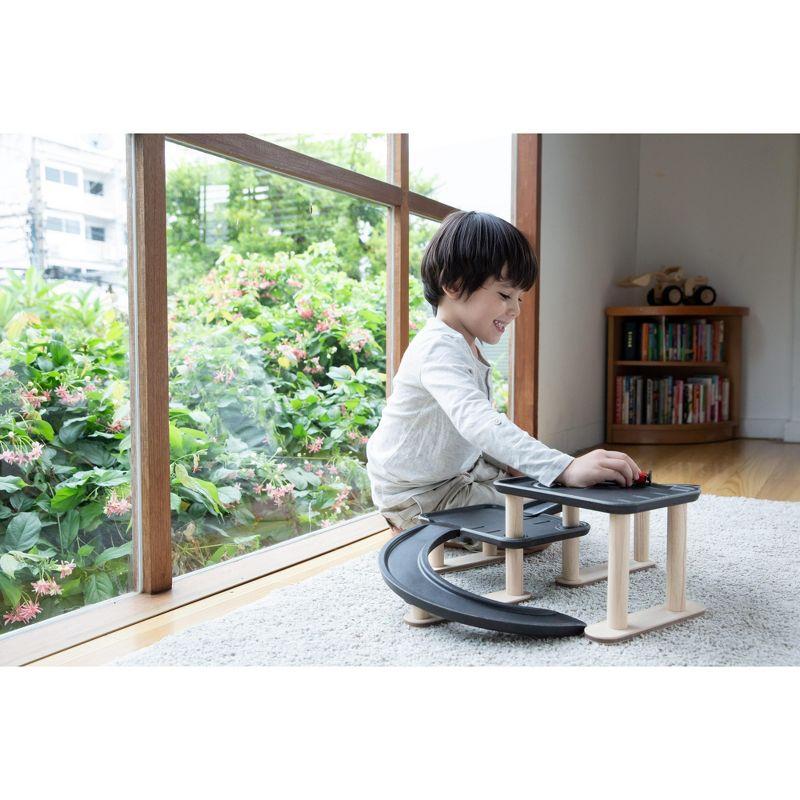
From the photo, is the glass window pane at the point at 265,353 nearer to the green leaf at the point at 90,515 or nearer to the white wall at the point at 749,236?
the green leaf at the point at 90,515

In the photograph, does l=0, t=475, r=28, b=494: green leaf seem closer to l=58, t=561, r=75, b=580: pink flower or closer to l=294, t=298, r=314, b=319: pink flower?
l=58, t=561, r=75, b=580: pink flower

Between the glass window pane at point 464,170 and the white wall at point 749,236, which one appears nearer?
the glass window pane at point 464,170

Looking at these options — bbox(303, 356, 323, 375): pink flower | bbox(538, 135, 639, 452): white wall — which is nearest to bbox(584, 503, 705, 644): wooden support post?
bbox(303, 356, 323, 375): pink flower

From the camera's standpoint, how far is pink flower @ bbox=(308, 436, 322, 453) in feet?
5.52

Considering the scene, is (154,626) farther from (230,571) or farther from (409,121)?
(409,121)

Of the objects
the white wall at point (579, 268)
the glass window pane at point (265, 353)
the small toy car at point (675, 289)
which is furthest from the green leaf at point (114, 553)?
the small toy car at point (675, 289)

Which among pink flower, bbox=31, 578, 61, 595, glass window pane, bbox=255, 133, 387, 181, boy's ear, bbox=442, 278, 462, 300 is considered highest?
glass window pane, bbox=255, 133, 387, 181

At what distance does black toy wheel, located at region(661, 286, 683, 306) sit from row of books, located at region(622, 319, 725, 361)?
0.39 feet

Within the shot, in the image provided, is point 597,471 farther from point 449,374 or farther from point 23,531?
point 23,531

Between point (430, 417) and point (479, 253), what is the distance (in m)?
0.28

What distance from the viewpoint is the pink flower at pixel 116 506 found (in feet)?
3.86

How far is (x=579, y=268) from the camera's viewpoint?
324cm

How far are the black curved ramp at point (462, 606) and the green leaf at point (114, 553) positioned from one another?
39 centimetres

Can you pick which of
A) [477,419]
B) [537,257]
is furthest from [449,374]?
[537,257]
